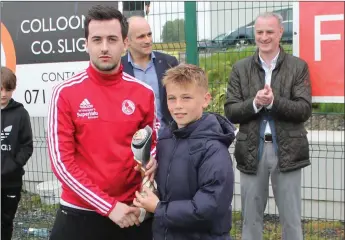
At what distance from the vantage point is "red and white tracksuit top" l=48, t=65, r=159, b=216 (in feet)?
8.55

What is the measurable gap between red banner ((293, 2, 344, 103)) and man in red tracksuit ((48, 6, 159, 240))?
1.90 m

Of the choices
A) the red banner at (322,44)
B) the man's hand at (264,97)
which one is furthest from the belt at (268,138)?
the red banner at (322,44)

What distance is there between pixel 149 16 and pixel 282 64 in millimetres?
1532

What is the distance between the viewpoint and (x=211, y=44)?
4.71 meters

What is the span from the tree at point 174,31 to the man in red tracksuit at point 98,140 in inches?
77.4

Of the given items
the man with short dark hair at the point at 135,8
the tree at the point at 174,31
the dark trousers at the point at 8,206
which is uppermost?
the man with short dark hair at the point at 135,8

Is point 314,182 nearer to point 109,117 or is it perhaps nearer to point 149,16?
point 149,16

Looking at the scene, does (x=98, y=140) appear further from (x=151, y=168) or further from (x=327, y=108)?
(x=327, y=108)

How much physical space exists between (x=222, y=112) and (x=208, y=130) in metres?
2.49

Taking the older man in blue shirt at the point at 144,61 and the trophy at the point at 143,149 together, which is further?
the older man in blue shirt at the point at 144,61

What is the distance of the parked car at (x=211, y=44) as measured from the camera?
15.3ft

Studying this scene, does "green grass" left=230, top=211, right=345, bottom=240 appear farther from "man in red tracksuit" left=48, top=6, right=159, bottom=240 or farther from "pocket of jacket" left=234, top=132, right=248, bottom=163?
"man in red tracksuit" left=48, top=6, right=159, bottom=240

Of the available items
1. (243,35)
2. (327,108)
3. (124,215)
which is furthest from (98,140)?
(327,108)

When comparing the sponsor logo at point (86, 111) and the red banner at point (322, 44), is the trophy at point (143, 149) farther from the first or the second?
the red banner at point (322, 44)
